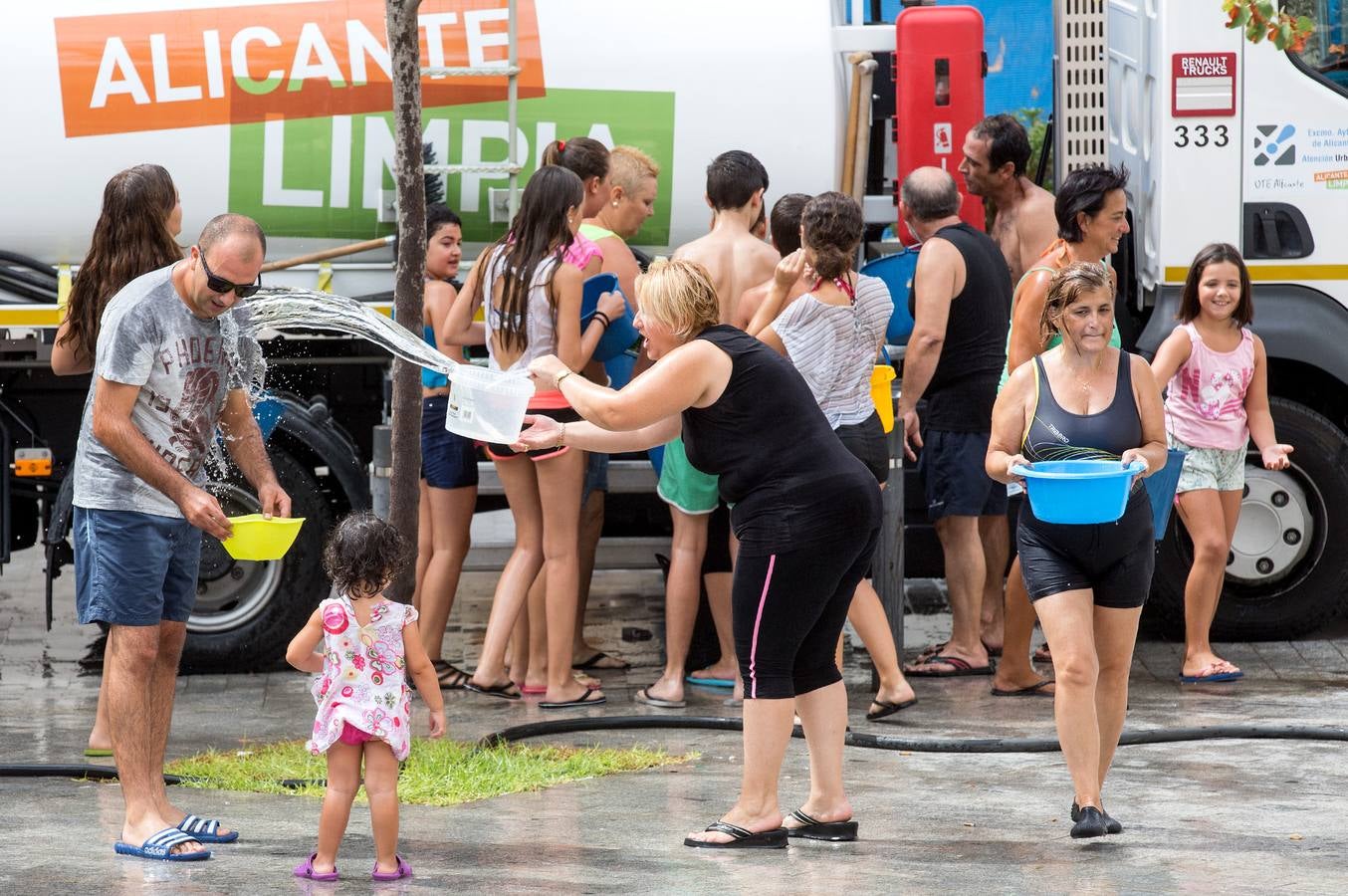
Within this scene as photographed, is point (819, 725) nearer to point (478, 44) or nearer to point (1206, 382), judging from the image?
point (1206, 382)

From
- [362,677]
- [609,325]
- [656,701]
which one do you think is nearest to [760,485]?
[362,677]

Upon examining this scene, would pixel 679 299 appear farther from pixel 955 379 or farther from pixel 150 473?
pixel 955 379

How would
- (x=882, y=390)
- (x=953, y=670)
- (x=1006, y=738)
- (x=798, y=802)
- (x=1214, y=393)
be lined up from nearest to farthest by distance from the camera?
(x=798, y=802) → (x=1006, y=738) → (x=882, y=390) → (x=1214, y=393) → (x=953, y=670)

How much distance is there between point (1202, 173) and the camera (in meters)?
7.82

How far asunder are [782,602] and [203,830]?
67.2 inches

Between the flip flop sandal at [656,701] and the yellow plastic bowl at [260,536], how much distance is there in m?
2.32

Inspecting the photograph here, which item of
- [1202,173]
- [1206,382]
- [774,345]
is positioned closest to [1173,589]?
[1206,382]

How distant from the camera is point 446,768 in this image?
20.1ft

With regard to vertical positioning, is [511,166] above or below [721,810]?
above

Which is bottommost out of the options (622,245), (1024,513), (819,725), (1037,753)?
(1037,753)

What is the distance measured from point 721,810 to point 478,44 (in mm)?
3304

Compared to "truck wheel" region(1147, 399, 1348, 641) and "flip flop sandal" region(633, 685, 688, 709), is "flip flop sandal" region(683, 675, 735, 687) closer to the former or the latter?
"flip flop sandal" region(633, 685, 688, 709)

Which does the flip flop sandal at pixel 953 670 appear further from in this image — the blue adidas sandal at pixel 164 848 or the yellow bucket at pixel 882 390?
the blue adidas sandal at pixel 164 848

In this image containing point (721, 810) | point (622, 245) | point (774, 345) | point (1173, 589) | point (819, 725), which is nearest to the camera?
point (819, 725)
